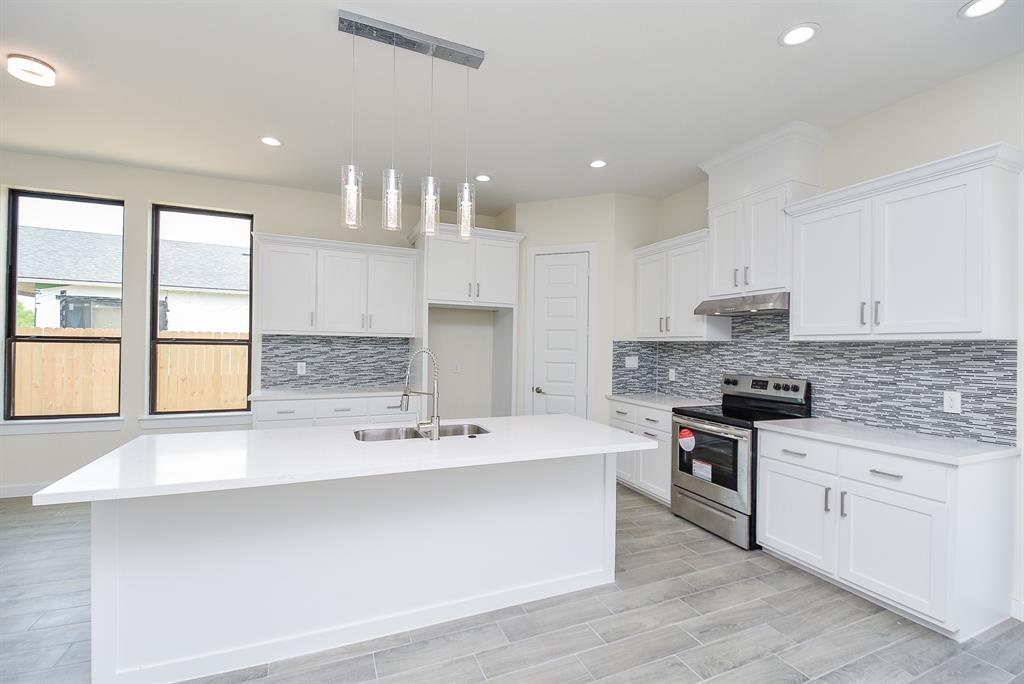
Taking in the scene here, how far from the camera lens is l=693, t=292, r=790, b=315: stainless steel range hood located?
10.2ft

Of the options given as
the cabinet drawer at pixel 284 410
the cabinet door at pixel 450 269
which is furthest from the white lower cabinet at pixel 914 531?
the cabinet drawer at pixel 284 410

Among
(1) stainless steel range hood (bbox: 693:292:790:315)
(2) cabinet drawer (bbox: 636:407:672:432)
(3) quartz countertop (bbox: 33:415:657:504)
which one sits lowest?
(2) cabinet drawer (bbox: 636:407:672:432)

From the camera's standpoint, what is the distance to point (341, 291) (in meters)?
4.38

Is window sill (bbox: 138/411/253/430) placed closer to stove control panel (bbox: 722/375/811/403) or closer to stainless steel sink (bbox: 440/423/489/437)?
stainless steel sink (bbox: 440/423/489/437)

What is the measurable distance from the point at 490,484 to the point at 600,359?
245 cm

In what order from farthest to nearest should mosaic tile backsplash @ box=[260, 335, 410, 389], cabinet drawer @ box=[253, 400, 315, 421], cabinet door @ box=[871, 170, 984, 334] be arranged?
mosaic tile backsplash @ box=[260, 335, 410, 389] → cabinet drawer @ box=[253, 400, 315, 421] → cabinet door @ box=[871, 170, 984, 334]

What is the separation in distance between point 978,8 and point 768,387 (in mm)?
2334

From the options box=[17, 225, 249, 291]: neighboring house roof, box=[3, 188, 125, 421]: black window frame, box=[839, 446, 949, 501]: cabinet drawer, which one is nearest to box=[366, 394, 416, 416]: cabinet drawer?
box=[17, 225, 249, 291]: neighboring house roof

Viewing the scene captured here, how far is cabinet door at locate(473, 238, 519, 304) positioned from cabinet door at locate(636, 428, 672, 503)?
6.13 feet

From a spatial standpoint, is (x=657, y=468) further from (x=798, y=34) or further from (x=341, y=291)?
(x=341, y=291)

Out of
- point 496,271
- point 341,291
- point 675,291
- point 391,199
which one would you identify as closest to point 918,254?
point 675,291

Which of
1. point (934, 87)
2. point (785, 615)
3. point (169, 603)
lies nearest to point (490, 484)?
point (169, 603)

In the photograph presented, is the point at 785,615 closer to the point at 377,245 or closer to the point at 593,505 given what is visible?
the point at 593,505

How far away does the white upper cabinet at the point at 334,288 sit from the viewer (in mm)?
4180
